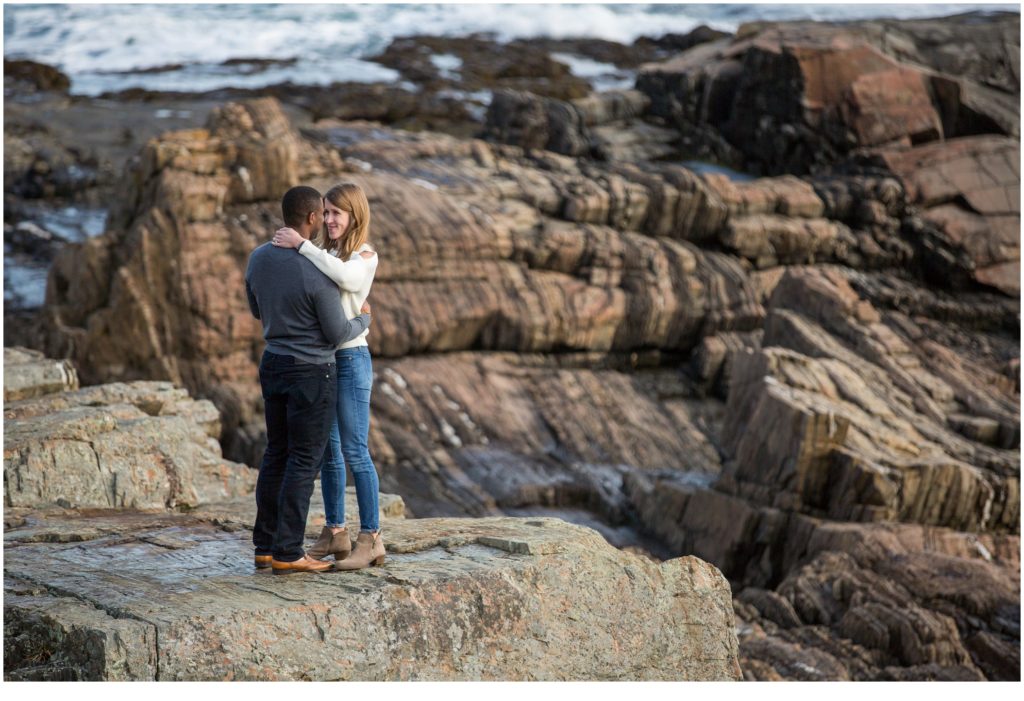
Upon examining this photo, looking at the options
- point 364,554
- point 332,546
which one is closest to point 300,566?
point 332,546

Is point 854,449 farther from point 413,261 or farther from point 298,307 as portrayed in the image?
point 298,307

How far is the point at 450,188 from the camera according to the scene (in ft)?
83.6

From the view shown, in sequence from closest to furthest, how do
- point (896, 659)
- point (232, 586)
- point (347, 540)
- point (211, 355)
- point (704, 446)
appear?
point (232, 586), point (347, 540), point (896, 659), point (211, 355), point (704, 446)

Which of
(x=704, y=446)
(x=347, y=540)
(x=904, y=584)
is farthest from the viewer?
(x=704, y=446)

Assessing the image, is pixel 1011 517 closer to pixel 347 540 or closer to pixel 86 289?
pixel 347 540

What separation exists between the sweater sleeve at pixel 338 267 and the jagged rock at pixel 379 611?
171 centimetres

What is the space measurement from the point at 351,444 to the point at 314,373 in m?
0.57

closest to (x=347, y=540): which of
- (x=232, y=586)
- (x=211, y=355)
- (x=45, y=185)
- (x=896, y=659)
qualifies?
(x=232, y=586)

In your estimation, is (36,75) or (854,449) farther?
(36,75)

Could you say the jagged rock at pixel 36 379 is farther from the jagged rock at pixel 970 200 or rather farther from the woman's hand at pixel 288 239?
the jagged rock at pixel 970 200

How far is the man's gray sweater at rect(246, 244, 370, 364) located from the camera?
250 inches

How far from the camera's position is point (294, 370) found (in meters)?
6.37

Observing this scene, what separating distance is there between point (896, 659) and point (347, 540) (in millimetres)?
8180

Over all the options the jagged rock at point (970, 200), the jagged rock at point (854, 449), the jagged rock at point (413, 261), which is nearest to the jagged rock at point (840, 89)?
the jagged rock at point (970, 200)
